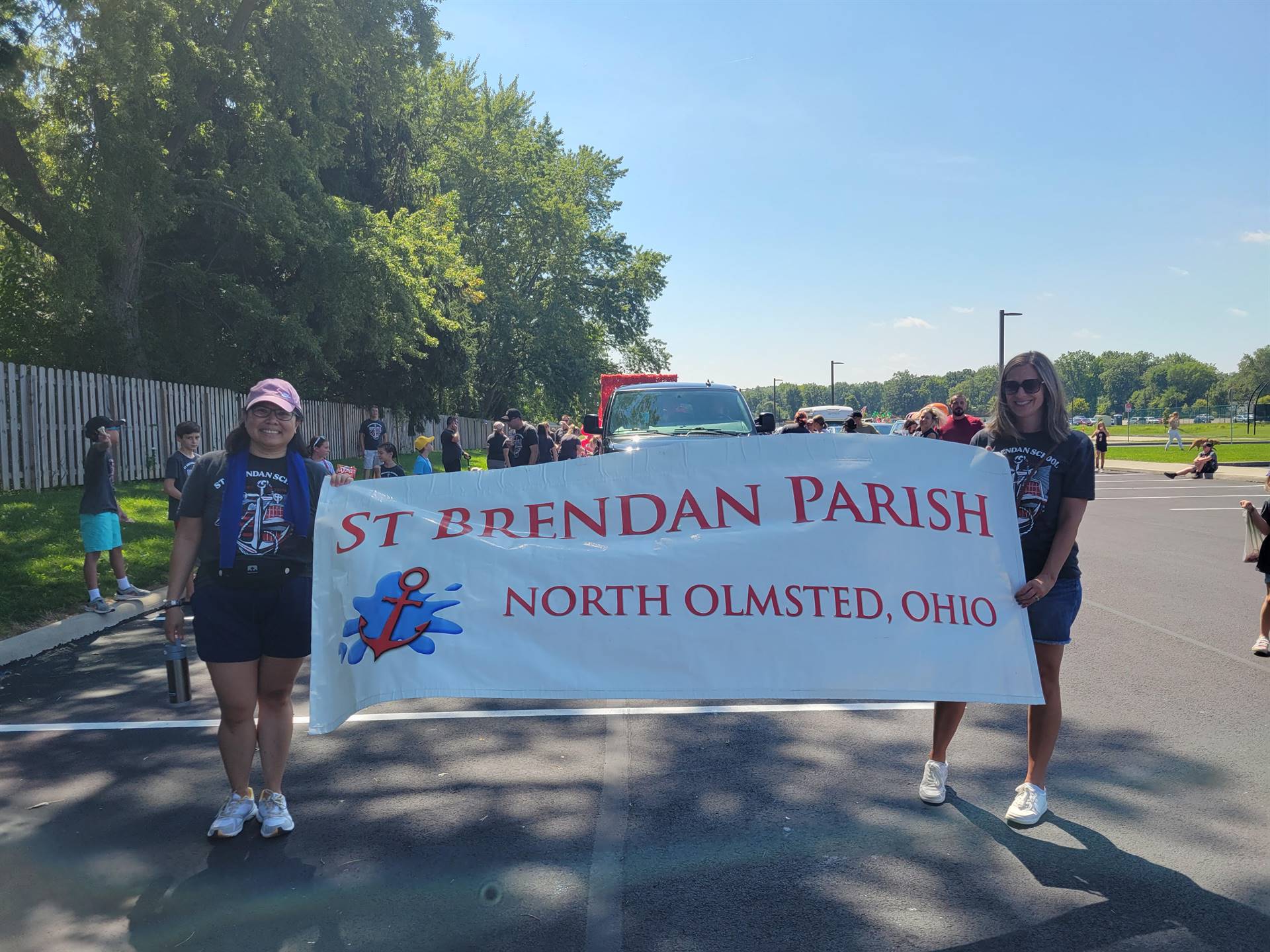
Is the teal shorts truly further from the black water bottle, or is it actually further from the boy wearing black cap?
the black water bottle

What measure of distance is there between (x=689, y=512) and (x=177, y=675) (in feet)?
7.35

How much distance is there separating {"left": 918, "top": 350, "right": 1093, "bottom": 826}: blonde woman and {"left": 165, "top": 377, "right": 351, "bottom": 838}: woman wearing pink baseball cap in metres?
2.78

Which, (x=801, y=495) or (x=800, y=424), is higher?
(x=800, y=424)

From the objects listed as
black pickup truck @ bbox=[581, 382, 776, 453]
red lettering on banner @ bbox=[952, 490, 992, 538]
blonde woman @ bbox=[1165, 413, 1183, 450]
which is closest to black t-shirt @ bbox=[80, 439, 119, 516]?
black pickup truck @ bbox=[581, 382, 776, 453]

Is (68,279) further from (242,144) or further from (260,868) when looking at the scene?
Result: (260,868)

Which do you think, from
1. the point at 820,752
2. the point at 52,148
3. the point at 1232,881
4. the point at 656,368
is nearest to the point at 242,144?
the point at 52,148

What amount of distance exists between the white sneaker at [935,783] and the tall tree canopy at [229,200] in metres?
13.4

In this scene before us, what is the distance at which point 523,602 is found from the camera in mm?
4500

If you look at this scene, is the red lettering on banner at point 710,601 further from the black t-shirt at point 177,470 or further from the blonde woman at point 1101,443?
the blonde woman at point 1101,443

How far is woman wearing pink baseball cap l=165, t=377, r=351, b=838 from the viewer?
14.1ft

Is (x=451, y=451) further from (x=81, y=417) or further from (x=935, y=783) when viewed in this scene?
(x=935, y=783)

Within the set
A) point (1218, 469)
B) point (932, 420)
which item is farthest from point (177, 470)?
point (1218, 469)

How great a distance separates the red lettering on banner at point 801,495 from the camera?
4609 millimetres

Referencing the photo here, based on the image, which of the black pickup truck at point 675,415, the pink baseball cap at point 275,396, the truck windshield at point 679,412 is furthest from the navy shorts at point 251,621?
the truck windshield at point 679,412
